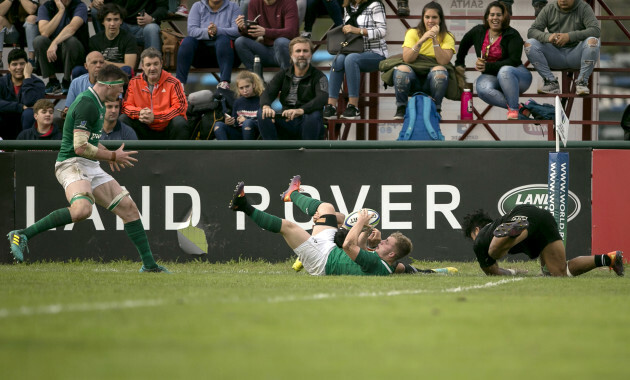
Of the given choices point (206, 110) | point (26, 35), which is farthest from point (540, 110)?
point (26, 35)

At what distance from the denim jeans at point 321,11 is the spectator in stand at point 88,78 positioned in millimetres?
3335

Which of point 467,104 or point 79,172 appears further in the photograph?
point 467,104

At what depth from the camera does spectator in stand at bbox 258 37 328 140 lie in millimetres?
13266

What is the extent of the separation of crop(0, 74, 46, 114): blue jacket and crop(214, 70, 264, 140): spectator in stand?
286 cm

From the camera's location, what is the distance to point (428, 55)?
1382cm

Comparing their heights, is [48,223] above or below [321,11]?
below

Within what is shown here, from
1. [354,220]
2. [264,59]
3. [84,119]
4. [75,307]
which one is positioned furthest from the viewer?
[264,59]

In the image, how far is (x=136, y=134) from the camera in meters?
13.4

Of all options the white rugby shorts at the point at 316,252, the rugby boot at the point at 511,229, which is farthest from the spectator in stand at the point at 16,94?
the rugby boot at the point at 511,229

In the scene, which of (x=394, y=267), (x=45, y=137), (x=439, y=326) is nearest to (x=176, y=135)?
(x=45, y=137)

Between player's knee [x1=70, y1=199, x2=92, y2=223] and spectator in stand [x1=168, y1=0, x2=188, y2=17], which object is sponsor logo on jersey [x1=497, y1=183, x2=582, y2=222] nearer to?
player's knee [x1=70, y1=199, x2=92, y2=223]

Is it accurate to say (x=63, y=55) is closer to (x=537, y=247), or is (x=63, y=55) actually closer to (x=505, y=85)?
(x=505, y=85)

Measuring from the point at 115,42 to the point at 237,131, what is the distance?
2.55m

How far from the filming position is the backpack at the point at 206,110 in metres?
13.9
